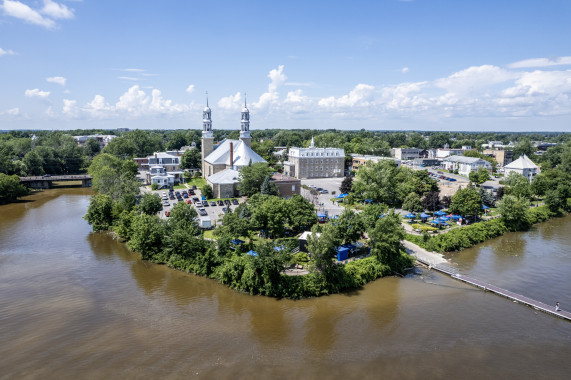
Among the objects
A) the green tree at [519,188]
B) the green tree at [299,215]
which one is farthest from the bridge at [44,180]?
the green tree at [519,188]

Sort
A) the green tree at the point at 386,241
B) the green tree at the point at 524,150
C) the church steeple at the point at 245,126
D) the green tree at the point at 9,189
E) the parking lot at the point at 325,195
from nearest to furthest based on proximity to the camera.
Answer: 1. the green tree at the point at 386,241
2. the parking lot at the point at 325,195
3. the green tree at the point at 9,189
4. the church steeple at the point at 245,126
5. the green tree at the point at 524,150

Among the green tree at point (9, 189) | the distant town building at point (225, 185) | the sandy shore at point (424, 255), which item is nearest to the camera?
the sandy shore at point (424, 255)

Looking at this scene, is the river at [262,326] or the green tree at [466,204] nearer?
the river at [262,326]

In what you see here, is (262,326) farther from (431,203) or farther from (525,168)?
(525,168)

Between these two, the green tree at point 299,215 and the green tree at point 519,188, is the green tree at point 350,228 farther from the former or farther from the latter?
the green tree at point 519,188

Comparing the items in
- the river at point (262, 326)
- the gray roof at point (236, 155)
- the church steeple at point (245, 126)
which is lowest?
the river at point (262, 326)

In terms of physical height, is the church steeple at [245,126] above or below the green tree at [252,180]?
above
